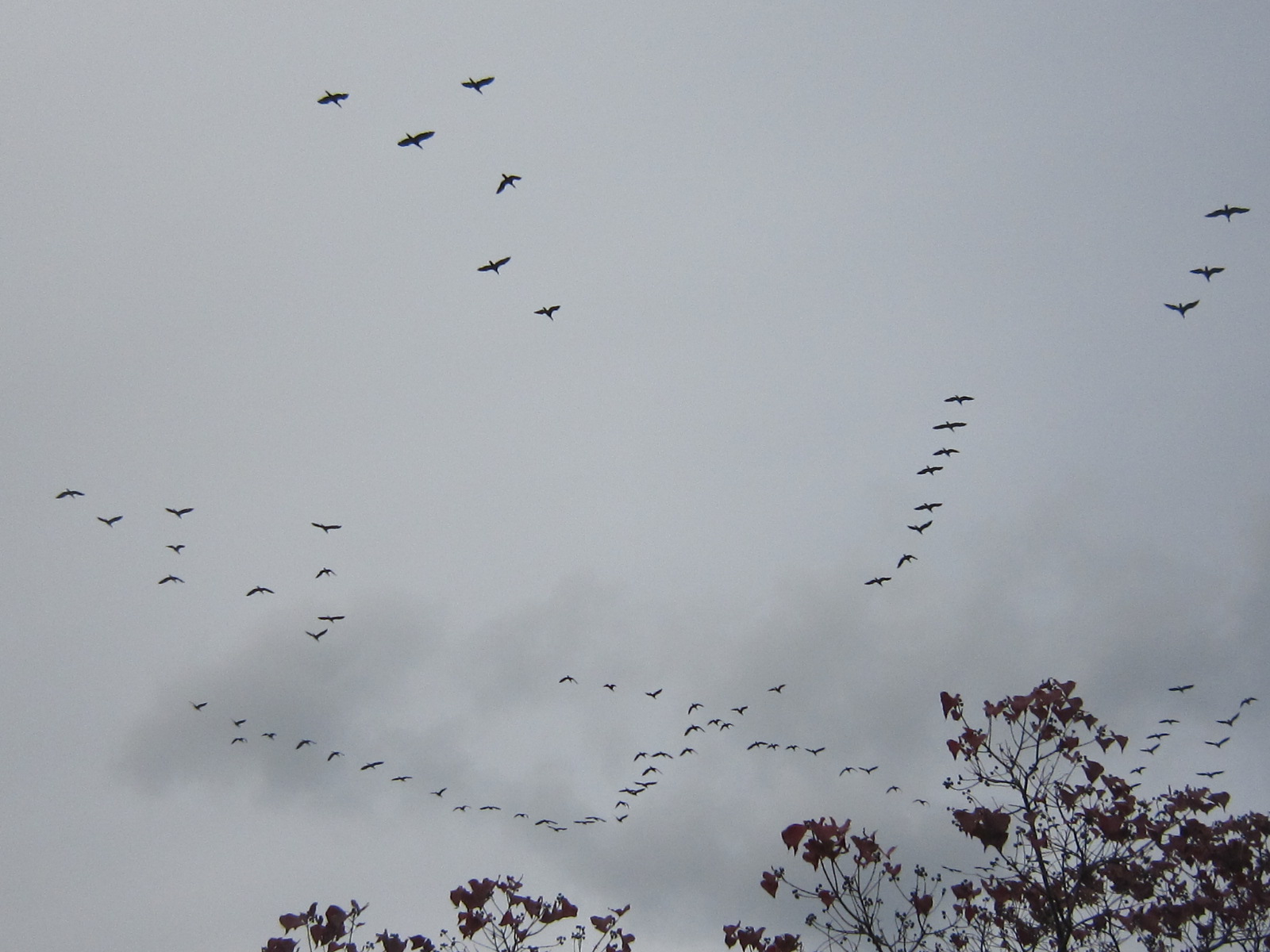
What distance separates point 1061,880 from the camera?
15.7 metres

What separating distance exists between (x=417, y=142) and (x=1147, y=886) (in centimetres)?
2785

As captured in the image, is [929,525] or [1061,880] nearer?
[1061,880]

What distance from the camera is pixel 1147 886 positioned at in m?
14.6

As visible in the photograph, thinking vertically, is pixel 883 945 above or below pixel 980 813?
below

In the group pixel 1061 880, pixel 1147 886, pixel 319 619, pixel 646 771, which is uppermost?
pixel 1147 886

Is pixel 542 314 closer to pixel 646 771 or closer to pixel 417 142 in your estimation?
pixel 417 142

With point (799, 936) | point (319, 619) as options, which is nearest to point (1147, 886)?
point (799, 936)

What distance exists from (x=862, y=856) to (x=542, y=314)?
21665 millimetres

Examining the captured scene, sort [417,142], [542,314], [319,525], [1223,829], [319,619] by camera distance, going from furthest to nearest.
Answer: [319,619] → [319,525] → [542,314] → [417,142] → [1223,829]

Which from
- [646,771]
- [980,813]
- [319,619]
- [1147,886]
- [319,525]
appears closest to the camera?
[980,813]

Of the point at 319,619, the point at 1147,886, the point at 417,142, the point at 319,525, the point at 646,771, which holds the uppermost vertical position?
the point at 417,142

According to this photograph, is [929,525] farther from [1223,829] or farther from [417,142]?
[417,142]

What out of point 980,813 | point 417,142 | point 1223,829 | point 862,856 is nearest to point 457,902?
point 862,856

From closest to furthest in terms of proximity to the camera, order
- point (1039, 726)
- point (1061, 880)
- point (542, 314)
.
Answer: point (1061, 880), point (1039, 726), point (542, 314)
